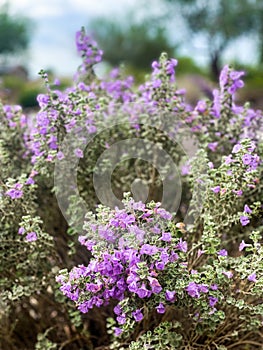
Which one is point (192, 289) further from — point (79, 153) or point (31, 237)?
point (79, 153)

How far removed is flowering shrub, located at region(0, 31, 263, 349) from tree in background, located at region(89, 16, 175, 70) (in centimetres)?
2446

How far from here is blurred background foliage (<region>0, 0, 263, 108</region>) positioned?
22062 millimetres

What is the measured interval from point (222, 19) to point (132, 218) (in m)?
22.6

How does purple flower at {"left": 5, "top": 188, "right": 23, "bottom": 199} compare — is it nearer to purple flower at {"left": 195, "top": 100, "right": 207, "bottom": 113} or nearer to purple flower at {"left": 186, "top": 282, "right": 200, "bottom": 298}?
purple flower at {"left": 186, "top": 282, "right": 200, "bottom": 298}

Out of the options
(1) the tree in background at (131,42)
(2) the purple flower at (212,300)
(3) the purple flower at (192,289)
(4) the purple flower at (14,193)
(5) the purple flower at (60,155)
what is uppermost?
(1) the tree in background at (131,42)

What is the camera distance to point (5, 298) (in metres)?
1.99

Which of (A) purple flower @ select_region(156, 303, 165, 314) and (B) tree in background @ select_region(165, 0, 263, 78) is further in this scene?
(B) tree in background @ select_region(165, 0, 263, 78)

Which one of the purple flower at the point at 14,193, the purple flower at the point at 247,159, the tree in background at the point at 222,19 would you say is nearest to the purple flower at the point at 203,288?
the purple flower at the point at 247,159

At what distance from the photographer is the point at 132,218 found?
1.58m

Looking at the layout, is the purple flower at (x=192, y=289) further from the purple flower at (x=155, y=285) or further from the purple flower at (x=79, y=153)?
the purple flower at (x=79, y=153)

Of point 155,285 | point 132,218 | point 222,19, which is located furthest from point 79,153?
point 222,19

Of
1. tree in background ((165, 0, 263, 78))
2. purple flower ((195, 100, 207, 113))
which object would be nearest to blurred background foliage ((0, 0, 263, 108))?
tree in background ((165, 0, 263, 78))

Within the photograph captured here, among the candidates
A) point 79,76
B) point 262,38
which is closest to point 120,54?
point 262,38

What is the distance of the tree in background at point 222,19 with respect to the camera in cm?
2264
